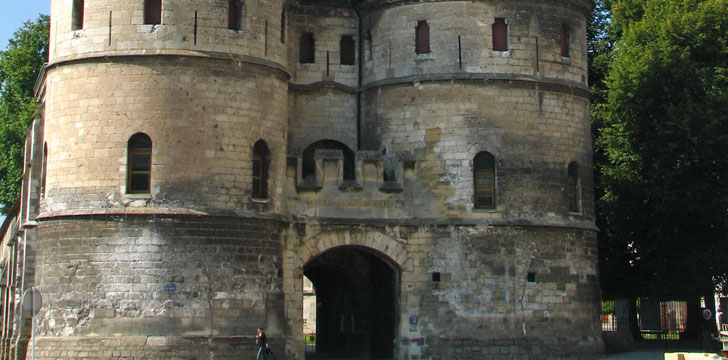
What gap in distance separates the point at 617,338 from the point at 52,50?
20.5 m

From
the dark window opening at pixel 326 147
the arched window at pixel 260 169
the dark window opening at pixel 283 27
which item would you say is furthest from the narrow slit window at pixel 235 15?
the dark window opening at pixel 326 147

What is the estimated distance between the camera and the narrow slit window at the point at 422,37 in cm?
3306

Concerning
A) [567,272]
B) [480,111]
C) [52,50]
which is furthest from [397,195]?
[52,50]

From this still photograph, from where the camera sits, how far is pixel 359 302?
35.7 meters

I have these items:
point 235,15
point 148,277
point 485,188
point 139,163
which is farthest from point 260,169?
point 485,188

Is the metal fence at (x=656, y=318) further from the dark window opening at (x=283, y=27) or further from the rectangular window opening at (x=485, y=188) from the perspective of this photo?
the dark window opening at (x=283, y=27)

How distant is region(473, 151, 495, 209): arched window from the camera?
3219 cm

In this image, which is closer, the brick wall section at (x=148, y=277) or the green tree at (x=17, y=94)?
the brick wall section at (x=148, y=277)

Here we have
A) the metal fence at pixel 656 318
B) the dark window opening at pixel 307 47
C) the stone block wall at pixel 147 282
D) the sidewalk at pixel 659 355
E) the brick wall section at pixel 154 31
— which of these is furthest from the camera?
the metal fence at pixel 656 318

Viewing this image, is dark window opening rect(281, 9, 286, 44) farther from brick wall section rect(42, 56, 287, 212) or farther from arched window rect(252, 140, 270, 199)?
arched window rect(252, 140, 270, 199)

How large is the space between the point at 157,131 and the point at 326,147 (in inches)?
271

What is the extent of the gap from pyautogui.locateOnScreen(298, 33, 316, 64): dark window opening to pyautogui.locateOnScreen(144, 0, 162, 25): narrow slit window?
6054 millimetres

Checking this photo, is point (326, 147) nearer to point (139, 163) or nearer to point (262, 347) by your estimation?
point (139, 163)

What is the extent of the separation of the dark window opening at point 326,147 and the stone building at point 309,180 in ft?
0.29
